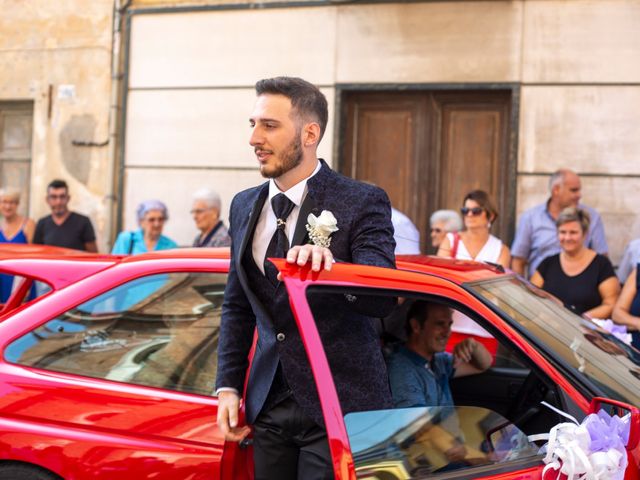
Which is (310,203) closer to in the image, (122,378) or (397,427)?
(397,427)

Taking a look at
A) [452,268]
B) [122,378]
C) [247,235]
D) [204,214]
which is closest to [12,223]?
[204,214]

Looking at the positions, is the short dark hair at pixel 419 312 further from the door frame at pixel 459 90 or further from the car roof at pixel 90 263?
the door frame at pixel 459 90

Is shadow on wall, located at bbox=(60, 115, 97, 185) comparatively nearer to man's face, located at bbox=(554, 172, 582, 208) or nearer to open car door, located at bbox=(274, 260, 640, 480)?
man's face, located at bbox=(554, 172, 582, 208)


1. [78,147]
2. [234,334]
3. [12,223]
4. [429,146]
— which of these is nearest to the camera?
[234,334]

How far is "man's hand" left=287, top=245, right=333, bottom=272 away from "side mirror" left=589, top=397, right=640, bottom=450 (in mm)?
832

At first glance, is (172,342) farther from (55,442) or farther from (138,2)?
(138,2)

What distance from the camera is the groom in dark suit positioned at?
259 cm

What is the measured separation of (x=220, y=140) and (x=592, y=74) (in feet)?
11.5

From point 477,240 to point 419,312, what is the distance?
2591 mm

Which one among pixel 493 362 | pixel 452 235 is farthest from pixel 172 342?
pixel 452 235

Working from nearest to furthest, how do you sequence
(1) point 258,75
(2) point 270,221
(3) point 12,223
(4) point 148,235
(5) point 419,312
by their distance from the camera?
(2) point 270,221 < (5) point 419,312 < (4) point 148,235 < (3) point 12,223 < (1) point 258,75

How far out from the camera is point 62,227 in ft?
26.7

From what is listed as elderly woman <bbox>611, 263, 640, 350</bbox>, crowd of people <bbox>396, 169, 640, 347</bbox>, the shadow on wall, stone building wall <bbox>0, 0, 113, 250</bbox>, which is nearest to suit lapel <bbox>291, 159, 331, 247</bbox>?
crowd of people <bbox>396, 169, 640, 347</bbox>

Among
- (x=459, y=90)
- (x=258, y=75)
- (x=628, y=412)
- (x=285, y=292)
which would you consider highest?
(x=258, y=75)
